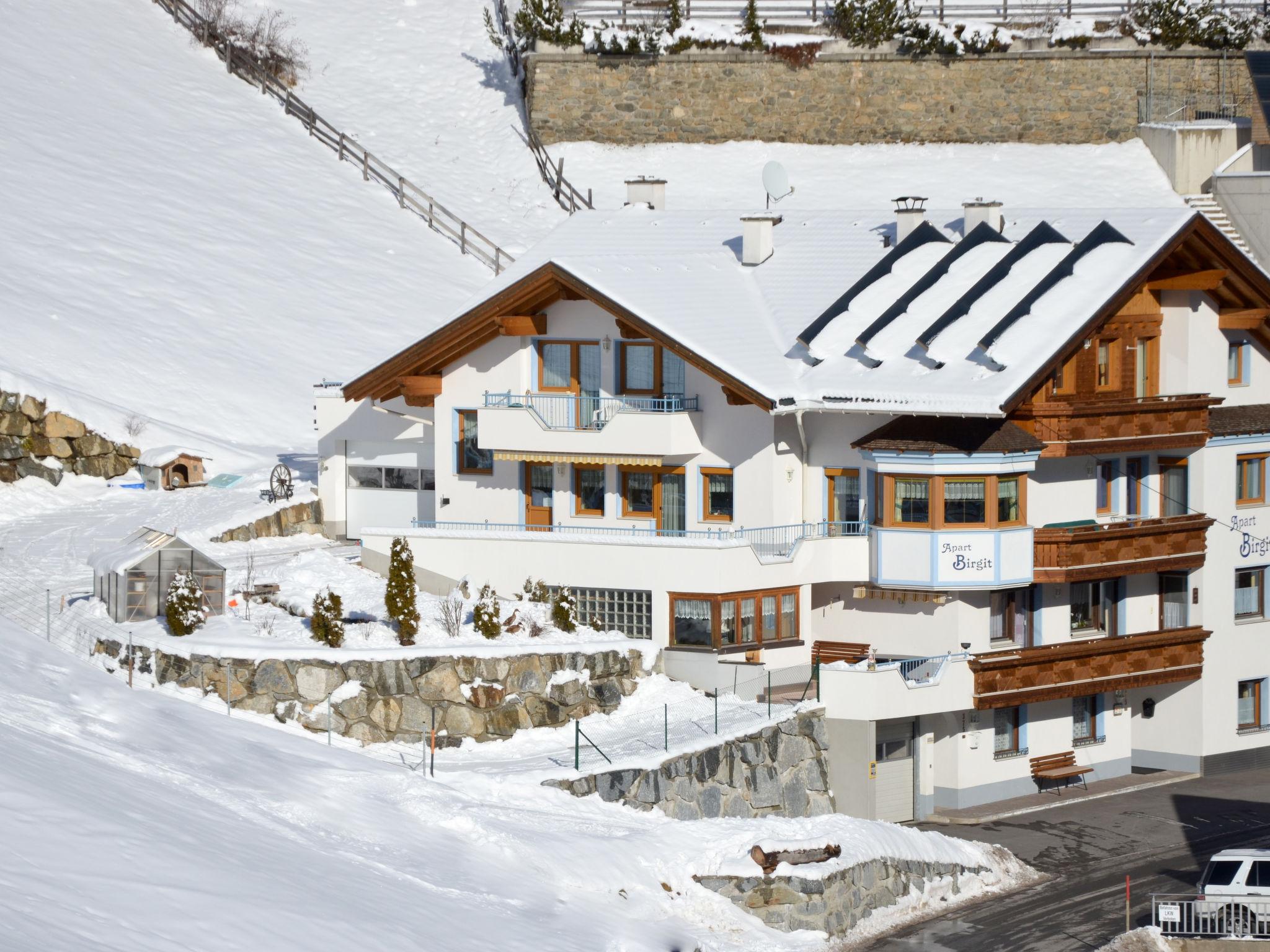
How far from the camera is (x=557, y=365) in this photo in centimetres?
5062

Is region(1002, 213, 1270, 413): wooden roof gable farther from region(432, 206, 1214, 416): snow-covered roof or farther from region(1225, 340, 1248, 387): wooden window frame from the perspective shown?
region(1225, 340, 1248, 387): wooden window frame

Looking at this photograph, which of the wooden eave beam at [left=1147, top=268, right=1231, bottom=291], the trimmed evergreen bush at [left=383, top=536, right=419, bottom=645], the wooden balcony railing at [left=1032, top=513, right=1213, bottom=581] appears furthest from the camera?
the wooden eave beam at [left=1147, top=268, right=1231, bottom=291]

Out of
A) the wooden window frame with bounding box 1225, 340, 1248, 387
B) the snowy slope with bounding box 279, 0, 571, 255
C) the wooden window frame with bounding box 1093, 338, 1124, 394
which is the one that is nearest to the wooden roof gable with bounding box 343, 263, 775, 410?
the wooden window frame with bounding box 1093, 338, 1124, 394

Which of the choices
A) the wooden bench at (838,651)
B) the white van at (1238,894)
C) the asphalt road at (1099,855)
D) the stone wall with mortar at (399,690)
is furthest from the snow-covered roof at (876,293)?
the white van at (1238,894)

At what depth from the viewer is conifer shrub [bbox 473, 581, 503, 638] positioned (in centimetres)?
4347

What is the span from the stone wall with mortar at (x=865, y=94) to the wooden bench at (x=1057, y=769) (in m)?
44.0

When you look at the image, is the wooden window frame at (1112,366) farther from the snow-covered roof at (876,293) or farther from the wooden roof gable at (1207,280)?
the snow-covered roof at (876,293)

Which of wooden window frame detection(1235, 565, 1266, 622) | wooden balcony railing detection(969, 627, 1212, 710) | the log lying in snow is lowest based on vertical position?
the log lying in snow

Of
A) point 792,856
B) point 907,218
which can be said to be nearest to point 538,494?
point 907,218

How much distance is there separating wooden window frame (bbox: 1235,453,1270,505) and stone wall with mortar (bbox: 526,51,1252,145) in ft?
128

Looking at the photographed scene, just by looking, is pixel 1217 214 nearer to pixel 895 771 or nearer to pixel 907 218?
pixel 907 218

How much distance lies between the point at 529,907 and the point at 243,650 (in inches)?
363

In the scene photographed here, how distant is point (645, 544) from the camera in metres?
46.3

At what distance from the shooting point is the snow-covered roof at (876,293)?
4584cm
